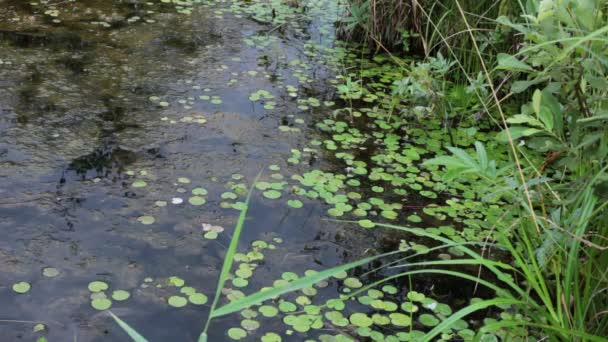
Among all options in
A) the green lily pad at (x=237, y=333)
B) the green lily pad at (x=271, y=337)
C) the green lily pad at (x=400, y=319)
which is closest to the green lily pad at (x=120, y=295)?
the green lily pad at (x=237, y=333)

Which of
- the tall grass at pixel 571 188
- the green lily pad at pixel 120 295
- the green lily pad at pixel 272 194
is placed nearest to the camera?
the tall grass at pixel 571 188

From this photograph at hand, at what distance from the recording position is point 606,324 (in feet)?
6.79

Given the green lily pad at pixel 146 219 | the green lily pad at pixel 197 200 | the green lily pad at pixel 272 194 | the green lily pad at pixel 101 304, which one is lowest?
the green lily pad at pixel 101 304

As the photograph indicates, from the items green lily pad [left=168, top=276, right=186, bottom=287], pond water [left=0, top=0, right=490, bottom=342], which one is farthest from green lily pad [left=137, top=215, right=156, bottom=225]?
green lily pad [left=168, top=276, right=186, bottom=287]

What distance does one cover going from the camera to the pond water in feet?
8.25

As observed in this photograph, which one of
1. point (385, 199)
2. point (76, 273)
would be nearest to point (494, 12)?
point (385, 199)

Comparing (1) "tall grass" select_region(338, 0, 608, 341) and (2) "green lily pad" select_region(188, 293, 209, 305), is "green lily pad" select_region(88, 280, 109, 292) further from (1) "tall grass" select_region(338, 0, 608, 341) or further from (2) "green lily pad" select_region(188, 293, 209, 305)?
(1) "tall grass" select_region(338, 0, 608, 341)

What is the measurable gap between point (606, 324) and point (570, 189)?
43cm

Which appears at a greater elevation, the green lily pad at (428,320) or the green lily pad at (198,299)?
the green lily pad at (198,299)

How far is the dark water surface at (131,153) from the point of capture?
8.20 ft

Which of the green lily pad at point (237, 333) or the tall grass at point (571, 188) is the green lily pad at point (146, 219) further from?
the tall grass at point (571, 188)

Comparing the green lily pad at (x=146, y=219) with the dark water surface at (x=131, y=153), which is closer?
the dark water surface at (x=131, y=153)

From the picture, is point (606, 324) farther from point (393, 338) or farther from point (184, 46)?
point (184, 46)

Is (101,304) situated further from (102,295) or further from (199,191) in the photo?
(199,191)
